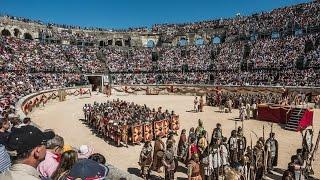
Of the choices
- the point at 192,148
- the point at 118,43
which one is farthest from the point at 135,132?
the point at 118,43

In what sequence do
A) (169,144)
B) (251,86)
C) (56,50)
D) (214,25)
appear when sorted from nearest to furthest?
1. (169,144)
2. (251,86)
3. (56,50)
4. (214,25)

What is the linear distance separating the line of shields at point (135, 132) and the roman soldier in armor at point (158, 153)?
4.79m

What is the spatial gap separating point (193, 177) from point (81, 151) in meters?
4.01

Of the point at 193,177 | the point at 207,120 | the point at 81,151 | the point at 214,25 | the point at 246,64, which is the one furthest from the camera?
the point at 214,25

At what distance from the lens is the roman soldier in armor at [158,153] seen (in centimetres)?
1224

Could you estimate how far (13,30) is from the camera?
180ft

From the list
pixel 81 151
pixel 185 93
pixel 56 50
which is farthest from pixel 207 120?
pixel 56 50

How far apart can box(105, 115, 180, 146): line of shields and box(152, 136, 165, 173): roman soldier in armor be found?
15.7 feet

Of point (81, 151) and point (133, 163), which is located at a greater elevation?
point (81, 151)

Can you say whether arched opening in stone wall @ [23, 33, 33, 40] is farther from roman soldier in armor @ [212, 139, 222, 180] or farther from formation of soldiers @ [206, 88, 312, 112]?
roman soldier in armor @ [212, 139, 222, 180]

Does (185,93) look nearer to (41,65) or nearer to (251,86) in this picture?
(251,86)

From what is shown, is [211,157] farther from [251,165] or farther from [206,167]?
[251,165]

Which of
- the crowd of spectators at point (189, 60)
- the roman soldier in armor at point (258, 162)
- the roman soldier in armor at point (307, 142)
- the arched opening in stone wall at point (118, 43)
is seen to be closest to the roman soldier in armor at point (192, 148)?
the roman soldier in armor at point (258, 162)

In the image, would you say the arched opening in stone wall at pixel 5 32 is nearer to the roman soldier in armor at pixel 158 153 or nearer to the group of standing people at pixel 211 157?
the group of standing people at pixel 211 157
